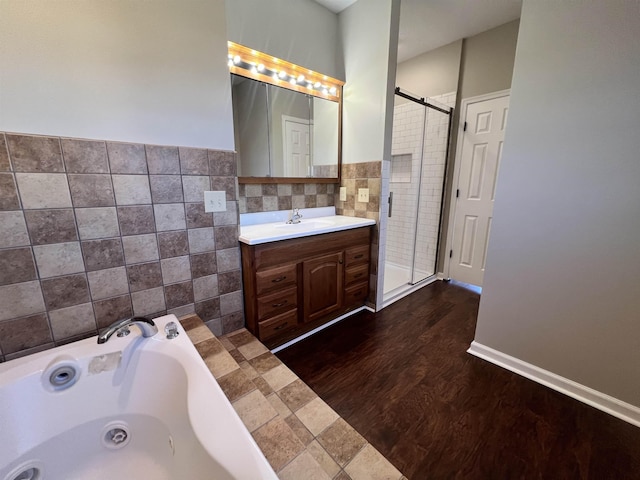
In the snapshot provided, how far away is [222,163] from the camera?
1.53 meters

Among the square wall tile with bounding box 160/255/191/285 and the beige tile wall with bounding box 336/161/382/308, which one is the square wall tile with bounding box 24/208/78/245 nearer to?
the square wall tile with bounding box 160/255/191/285

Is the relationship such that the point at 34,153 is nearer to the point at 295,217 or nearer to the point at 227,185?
the point at 227,185

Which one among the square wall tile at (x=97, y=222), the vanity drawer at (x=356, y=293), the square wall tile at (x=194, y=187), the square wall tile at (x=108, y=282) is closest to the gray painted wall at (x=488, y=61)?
the vanity drawer at (x=356, y=293)

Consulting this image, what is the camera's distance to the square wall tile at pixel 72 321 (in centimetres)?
118

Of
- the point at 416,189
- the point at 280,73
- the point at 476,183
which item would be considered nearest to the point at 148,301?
the point at 280,73

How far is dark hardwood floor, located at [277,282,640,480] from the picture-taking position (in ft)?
3.75

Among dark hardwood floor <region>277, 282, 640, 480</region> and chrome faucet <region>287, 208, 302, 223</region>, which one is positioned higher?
chrome faucet <region>287, 208, 302, 223</region>

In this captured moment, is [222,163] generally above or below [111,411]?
above

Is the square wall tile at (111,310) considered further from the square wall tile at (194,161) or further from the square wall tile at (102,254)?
the square wall tile at (194,161)

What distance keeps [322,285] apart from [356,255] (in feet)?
1.45

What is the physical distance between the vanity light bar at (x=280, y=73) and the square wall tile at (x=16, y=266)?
161cm

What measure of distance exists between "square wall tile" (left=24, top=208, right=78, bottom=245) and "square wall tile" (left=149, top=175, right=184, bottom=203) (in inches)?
13.5

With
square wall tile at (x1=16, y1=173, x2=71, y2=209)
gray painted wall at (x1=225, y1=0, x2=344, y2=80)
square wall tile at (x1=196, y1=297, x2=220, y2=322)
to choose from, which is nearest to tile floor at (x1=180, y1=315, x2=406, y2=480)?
square wall tile at (x1=196, y1=297, x2=220, y2=322)

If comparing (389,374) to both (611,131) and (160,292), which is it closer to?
(160,292)
